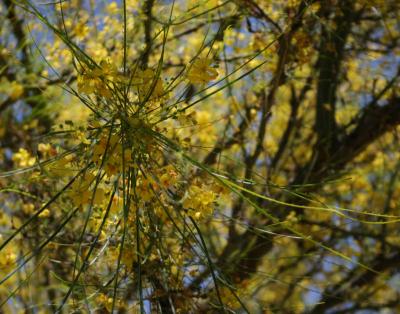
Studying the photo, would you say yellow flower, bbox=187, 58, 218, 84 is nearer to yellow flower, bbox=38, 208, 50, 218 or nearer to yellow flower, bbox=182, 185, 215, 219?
yellow flower, bbox=182, 185, 215, 219

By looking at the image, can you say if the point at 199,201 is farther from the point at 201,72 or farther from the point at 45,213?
the point at 45,213

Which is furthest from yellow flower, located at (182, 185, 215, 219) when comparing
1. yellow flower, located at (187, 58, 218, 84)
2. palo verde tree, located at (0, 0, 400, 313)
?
yellow flower, located at (187, 58, 218, 84)

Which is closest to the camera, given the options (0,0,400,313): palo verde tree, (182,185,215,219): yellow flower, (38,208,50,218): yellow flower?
(0,0,400,313): palo verde tree

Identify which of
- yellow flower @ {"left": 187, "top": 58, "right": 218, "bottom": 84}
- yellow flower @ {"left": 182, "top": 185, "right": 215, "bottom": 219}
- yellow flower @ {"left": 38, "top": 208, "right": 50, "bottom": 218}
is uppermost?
A: yellow flower @ {"left": 38, "top": 208, "right": 50, "bottom": 218}

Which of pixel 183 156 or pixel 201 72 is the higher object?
pixel 201 72

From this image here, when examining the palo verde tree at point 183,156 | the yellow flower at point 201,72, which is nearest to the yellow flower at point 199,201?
the palo verde tree at point 183,156

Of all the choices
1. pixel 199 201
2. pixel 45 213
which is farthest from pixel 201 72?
pixel 45 213

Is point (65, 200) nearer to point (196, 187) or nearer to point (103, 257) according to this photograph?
point (103, 257)

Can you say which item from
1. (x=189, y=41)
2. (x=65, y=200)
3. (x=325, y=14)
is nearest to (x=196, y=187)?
(x=65, y=200)
